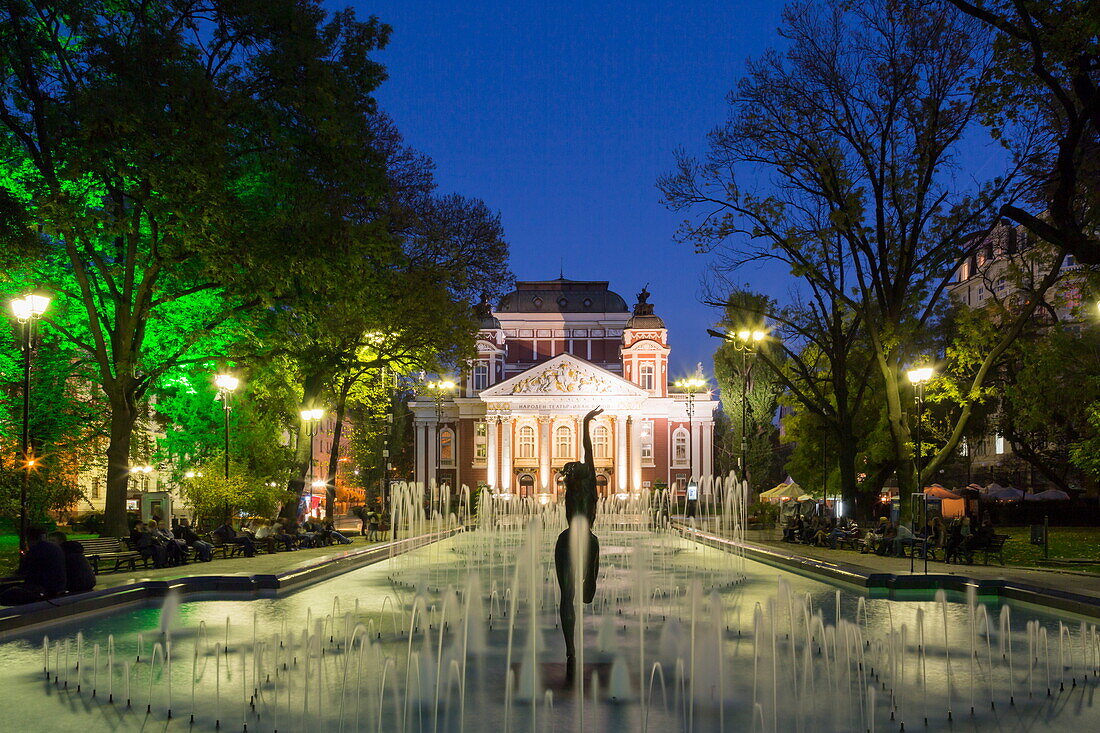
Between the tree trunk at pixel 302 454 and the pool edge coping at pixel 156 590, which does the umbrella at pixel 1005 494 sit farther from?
the pool edge coping at pixel 156 590

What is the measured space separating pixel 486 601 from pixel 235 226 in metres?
10.1

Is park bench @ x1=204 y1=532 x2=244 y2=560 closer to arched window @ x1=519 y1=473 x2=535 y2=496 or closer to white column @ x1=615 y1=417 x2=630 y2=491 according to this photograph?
arched window @ x1=519 y1=473 x2=535 y2=496

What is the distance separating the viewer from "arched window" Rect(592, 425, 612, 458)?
78500 millimetres

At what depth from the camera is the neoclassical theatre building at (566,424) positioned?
253 ft

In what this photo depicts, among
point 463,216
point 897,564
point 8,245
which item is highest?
point 463,216

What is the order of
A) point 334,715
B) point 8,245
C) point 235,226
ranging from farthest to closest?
point 235,226 → point 8,245 → point 334,715

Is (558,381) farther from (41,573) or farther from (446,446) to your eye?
(41,573)

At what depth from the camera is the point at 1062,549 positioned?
28.4 meters

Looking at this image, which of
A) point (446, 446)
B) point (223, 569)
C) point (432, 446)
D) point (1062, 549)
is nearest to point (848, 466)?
point (1062, 549)

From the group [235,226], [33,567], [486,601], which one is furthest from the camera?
[235,226]

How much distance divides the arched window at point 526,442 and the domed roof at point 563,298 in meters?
15.1

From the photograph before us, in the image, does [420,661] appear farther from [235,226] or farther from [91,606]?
[235,226]

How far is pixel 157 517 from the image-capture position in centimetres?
2372

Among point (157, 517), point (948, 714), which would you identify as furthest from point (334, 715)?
point (157, 517)
